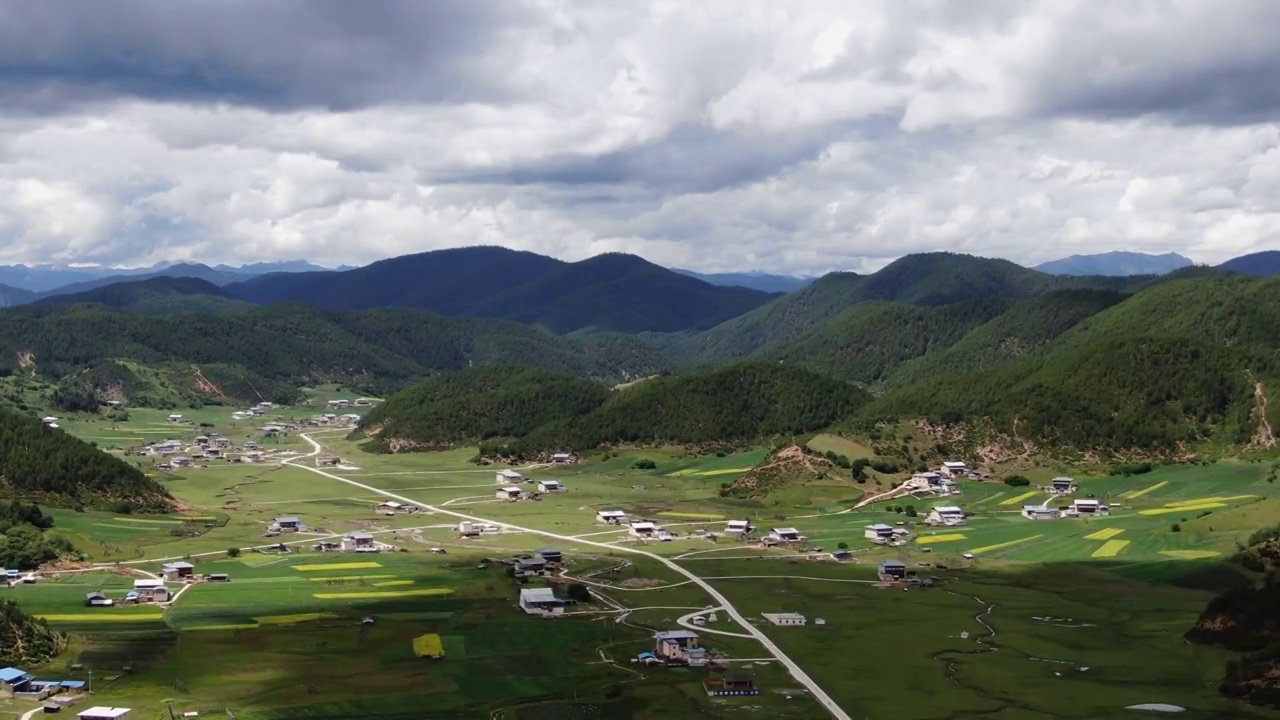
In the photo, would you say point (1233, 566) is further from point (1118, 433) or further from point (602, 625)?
point (1118, 433)

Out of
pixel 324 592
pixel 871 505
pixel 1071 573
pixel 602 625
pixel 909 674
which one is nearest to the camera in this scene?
pixel 909 674

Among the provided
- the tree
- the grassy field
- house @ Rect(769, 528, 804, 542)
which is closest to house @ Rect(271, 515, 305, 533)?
the grassy field

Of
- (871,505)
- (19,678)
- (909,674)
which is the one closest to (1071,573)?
(909,674)

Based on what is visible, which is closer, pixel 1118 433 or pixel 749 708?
pixel 749 708

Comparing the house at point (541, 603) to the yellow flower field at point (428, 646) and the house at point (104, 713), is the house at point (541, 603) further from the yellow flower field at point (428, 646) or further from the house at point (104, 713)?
the house at point (104, 713)

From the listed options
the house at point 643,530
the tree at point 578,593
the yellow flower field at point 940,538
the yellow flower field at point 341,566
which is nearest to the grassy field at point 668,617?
the yellow flower field at point 940,538

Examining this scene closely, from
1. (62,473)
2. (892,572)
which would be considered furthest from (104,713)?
(62,473)

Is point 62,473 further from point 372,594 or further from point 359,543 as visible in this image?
point 372,594
